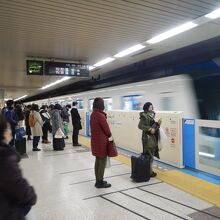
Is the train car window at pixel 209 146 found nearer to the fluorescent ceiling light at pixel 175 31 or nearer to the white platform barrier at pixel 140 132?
the white platform barrier at pixel 140 132

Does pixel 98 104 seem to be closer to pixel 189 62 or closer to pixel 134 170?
pixel 134 170

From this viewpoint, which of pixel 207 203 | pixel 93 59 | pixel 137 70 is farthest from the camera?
pixel 137 70

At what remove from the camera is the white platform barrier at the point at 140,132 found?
515 centimetres

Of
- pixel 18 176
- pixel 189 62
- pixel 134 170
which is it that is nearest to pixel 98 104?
pixel 134 170

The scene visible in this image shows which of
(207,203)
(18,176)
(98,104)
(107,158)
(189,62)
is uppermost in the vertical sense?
(189,62)

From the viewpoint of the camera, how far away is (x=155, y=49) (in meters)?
6.64

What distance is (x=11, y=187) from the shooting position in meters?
1.24

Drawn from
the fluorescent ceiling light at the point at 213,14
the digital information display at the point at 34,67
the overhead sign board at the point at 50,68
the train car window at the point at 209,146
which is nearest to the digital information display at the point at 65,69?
the overhead sign board at the point at 50,68

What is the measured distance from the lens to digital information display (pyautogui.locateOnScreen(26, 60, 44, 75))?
649cm

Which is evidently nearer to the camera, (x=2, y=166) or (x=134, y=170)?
(x=2, y=166)

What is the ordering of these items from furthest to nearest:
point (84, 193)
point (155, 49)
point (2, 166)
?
point (155, 49) → point (84, 193) → point (2, 166)

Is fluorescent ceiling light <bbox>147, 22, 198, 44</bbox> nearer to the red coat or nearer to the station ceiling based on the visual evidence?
the station ceiling

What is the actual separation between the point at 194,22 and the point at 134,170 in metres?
2.81

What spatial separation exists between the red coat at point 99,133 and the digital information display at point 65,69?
318 centimetres
